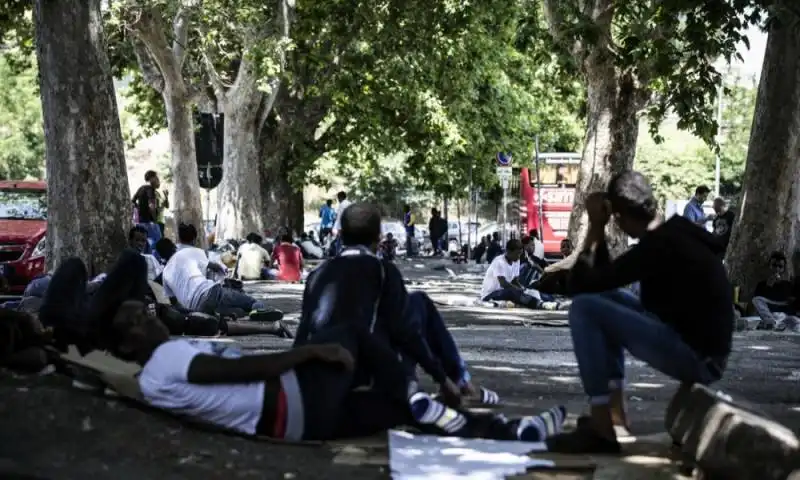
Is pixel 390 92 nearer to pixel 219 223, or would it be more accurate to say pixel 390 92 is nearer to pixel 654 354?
pixel 219 223

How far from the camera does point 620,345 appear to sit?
25.1 feet

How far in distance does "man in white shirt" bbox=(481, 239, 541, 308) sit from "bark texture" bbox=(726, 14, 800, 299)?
312 centimetres

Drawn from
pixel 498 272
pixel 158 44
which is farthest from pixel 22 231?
pixel 158 44

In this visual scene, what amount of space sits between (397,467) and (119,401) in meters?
2.01

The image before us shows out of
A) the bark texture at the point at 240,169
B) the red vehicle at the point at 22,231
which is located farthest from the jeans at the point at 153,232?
the bark texture at the point at 240,169

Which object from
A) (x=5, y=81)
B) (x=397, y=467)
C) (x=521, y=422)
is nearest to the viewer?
(x=397, y=467)

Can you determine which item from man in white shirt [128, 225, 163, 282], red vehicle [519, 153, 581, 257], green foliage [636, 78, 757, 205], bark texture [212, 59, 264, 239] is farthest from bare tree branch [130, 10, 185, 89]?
green foliage [636, 78, 757, 205]

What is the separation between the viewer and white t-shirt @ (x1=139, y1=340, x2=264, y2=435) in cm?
772

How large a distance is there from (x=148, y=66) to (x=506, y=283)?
1451cm

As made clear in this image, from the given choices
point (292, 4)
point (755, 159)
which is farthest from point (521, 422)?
point (292, 4)

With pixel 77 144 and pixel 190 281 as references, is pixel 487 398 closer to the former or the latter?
pixel 190 281

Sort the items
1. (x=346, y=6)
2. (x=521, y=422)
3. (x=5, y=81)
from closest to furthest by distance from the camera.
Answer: (x=521, y=422) → (x=346, y=6) → (x=5, y=81)

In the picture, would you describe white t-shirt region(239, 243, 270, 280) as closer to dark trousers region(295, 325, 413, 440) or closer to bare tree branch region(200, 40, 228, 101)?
bare tree branch region(200, 40, 228, 101)

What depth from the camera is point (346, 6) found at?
32406 mm
